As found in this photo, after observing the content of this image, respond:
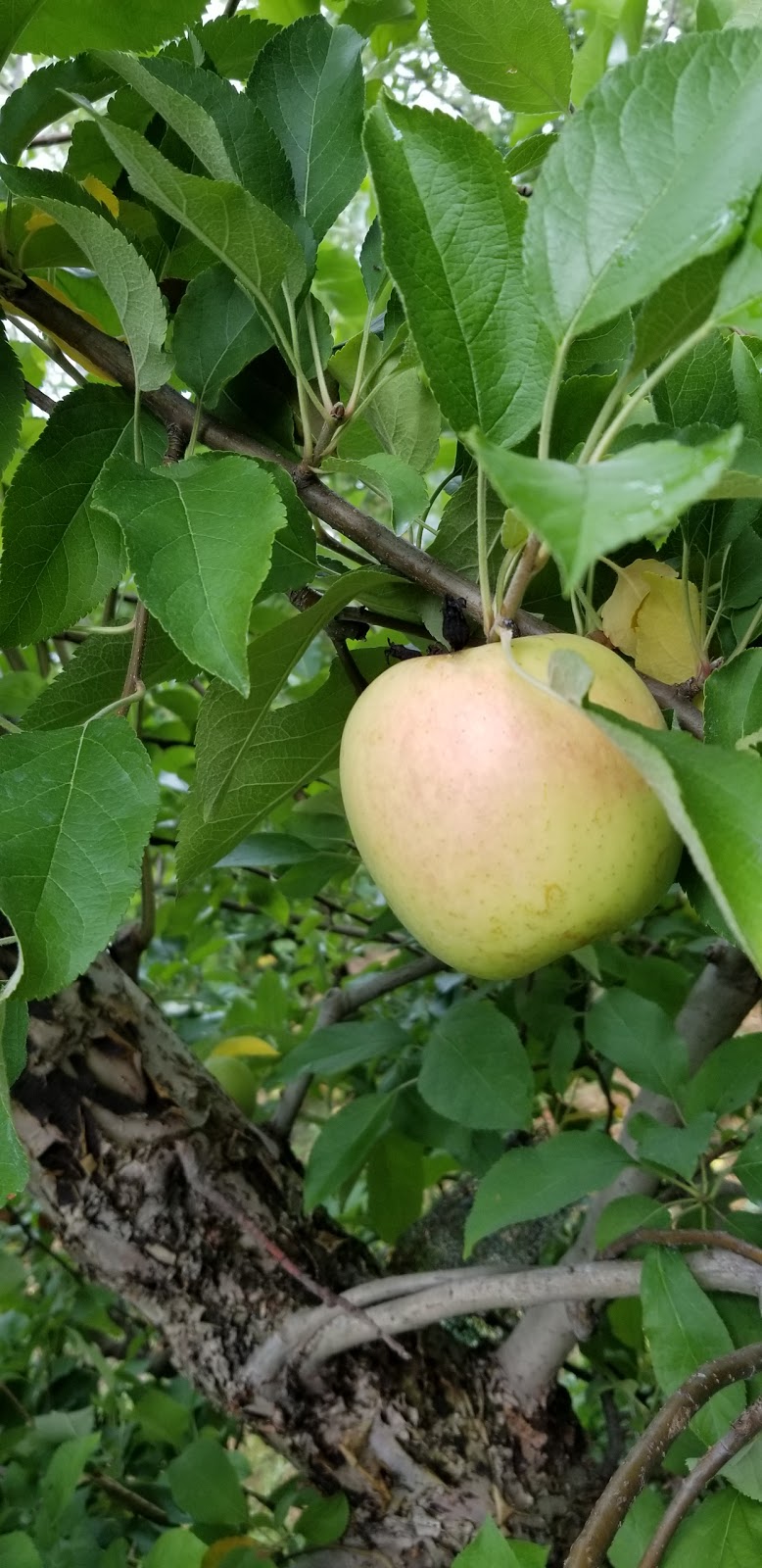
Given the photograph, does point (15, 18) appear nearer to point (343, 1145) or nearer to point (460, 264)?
point (460, 264)

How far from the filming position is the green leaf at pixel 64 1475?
32.8 inches

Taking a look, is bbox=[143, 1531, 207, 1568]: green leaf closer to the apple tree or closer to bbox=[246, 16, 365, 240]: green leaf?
the apple tree

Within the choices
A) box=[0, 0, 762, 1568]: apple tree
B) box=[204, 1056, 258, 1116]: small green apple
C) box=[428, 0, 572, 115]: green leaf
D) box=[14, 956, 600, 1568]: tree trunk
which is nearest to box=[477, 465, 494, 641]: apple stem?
box=[0, 0, 762, 1568]: apple tree

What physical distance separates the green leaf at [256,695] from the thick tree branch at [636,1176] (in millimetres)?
496

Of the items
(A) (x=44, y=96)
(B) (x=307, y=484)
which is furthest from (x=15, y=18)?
(B) (x=307, y=484)

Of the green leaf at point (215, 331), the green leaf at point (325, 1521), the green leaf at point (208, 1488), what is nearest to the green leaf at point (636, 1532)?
the green leaf at point (325, 1521)

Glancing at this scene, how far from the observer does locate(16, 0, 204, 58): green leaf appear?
47 cm

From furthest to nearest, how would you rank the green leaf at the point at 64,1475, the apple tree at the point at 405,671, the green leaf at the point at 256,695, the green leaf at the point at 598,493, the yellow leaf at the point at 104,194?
the green leaf at the point at 64,1475 < the yellow leaf at the point at 104,194 < the green leaf at the point at 256,695 < the apple tree at the point at 405,671 < the green leaf at the point at 598,493

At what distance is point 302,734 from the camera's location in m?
0.50

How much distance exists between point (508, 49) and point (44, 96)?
0.71 ft

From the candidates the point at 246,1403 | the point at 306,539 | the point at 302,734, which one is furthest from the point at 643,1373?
the point at 306,539

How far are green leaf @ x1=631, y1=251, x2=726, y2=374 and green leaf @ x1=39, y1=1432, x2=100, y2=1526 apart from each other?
36.5 inches

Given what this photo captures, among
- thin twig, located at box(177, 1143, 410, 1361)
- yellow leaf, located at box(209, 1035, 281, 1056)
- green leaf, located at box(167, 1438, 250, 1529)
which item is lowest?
green leaf, located at box(167, 1438, 250, 1529)

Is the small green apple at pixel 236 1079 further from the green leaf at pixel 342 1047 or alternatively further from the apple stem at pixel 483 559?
the apple stem at pixel 483 559
